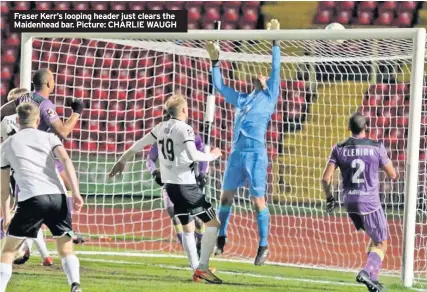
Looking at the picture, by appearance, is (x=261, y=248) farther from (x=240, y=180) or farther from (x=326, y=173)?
(x=326, y=173)

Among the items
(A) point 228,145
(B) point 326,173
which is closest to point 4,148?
(B) point 326,173

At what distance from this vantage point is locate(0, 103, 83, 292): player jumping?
7.19 metres

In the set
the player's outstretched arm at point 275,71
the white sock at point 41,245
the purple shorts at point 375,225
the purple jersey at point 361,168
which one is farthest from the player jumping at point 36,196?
the player's outstretched arm at point 275,71

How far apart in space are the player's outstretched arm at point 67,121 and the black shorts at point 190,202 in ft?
3.10

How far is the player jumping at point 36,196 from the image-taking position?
7.19m

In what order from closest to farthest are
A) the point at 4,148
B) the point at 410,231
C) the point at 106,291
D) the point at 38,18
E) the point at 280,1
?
1. the point at 4,148
2. the point at 106,291
3. the point at 410,231
4. the point at 38,18
5. the point at 280,1

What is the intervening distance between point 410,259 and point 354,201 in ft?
3.60

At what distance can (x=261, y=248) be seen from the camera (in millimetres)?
9406

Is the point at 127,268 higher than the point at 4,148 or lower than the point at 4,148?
lower

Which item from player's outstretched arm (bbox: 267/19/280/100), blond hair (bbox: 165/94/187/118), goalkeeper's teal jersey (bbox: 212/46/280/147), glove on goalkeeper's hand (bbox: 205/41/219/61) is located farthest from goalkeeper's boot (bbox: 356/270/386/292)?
glove on goalkeeper's hand (bbox: 205/41/219/61)

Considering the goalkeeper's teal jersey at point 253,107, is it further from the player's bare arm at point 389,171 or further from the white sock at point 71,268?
the white sock at point 71,268

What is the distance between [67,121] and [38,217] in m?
1.46

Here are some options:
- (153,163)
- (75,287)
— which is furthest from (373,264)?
(153,163)

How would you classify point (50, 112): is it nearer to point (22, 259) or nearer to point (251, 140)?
point (22, 259)
